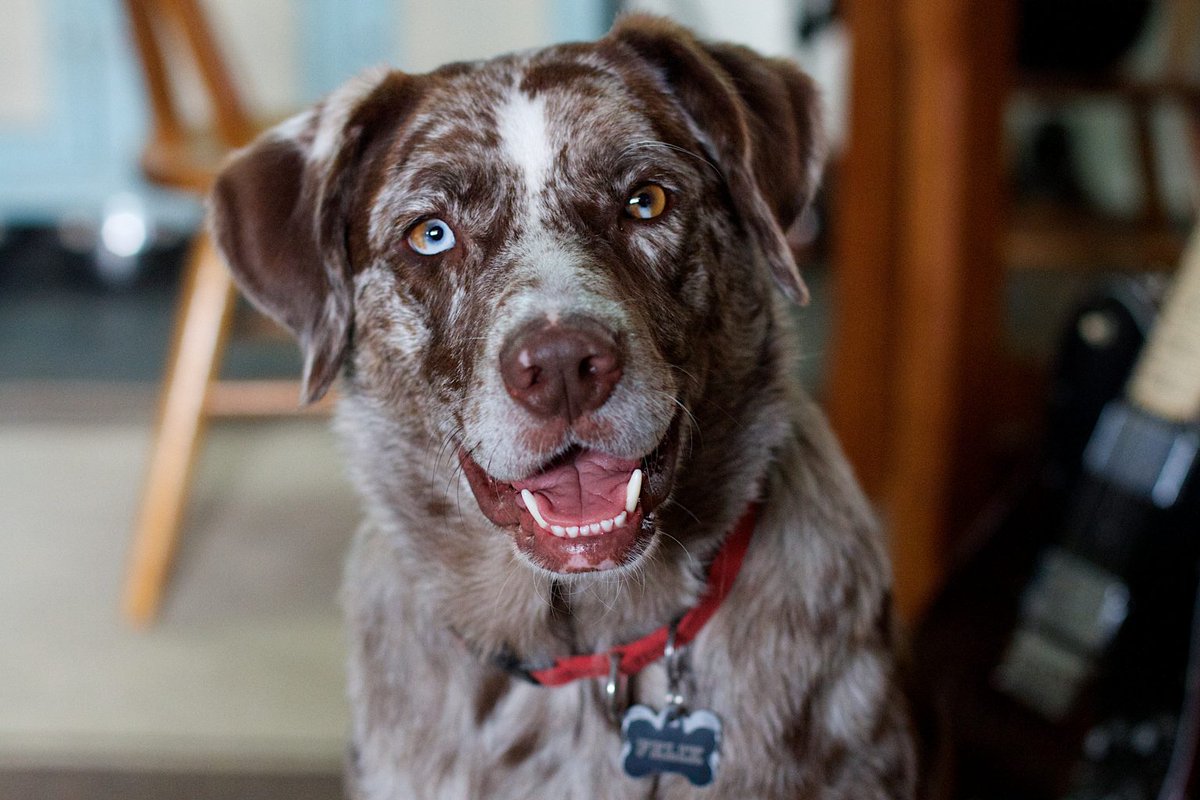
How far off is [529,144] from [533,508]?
0.39 meters

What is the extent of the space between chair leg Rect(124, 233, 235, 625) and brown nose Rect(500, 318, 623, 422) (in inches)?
65.0

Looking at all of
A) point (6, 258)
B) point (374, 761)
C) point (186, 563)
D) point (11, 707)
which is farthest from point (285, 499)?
point (6, 258)

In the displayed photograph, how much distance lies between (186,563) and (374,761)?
5.45 ft

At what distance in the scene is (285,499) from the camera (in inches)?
129

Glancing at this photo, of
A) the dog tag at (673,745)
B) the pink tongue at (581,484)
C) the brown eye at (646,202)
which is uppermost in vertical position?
the brown eye at (646,202)

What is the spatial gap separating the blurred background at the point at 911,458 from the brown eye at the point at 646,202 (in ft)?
0.97

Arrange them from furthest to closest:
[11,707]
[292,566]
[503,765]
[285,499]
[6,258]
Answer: [6,258], [285,499], [292,566], [11,707], [503,765]

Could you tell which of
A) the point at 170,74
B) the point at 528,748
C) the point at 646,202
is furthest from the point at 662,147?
the point at 170,74

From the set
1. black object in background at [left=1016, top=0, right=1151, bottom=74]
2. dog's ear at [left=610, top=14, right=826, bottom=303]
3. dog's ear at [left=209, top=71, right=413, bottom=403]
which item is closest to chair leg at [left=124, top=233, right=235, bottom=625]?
dog's ear at [left=209, top=71, right=413, bottom=403]

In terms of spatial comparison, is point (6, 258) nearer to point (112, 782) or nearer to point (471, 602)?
point (112, 782)

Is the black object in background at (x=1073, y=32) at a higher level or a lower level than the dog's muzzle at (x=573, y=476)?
higher

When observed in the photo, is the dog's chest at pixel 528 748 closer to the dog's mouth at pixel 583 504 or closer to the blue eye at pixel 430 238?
the dog's mouth at pixel 583 504

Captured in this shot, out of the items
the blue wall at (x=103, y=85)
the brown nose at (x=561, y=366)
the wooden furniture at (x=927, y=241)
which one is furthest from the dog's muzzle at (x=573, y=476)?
the blue wall at (x=103, y=85)

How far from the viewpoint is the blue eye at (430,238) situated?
134 centimetres
